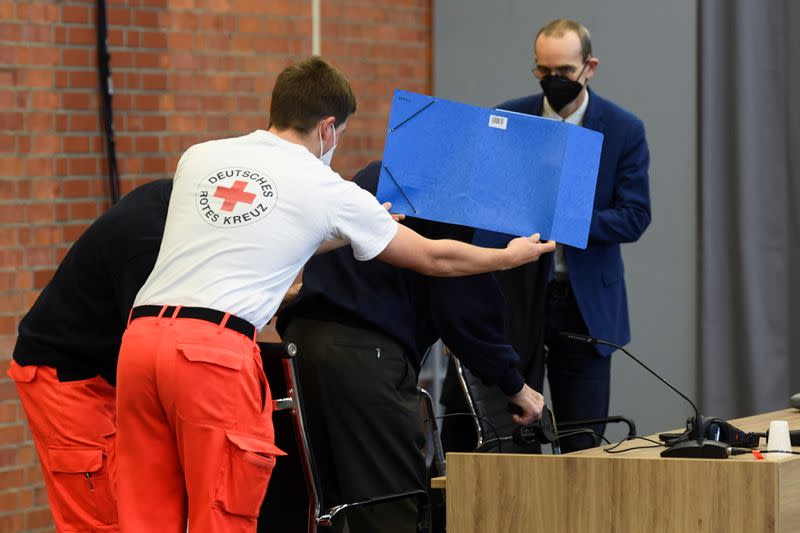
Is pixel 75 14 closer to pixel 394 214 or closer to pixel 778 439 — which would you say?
pixel 394 214

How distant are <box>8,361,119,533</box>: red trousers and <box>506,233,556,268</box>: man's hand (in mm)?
982

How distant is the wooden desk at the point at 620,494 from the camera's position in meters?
2.17

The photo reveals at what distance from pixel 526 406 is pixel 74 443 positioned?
1.05 m

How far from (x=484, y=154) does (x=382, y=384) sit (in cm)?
57

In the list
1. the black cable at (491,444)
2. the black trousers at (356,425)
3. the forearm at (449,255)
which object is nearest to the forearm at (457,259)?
the forearm at (449,255)

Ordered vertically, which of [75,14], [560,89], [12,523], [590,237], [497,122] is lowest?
[12,523]

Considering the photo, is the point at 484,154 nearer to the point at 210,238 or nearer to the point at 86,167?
the point at 210,238

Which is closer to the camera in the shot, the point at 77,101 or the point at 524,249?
the point at 524,249

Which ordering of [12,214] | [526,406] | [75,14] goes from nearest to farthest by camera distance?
[526,406] → [12,214] → [75,14]

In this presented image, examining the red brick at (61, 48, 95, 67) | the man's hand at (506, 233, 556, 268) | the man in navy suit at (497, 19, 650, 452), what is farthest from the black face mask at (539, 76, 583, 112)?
the red brick at (61, 48, 95, 67)

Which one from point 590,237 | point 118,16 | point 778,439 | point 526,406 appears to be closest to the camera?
point 778,439

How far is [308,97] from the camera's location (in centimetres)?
245

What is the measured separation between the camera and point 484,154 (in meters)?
2.73

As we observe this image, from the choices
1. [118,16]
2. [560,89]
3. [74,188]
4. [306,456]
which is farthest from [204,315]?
[118,16]
